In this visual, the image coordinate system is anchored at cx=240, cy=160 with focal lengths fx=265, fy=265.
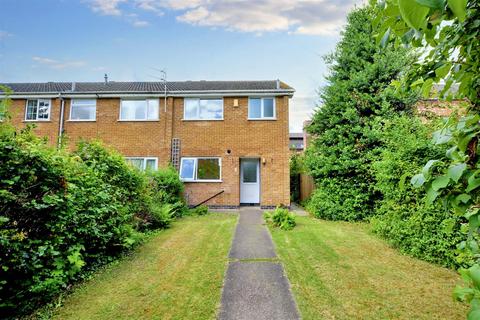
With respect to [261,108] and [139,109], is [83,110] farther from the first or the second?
[261,108]

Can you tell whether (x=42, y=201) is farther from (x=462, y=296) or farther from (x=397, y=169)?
(x=397, y=169)

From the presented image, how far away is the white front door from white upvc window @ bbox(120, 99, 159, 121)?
5393 mm

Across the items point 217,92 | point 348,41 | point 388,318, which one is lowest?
point 388,318

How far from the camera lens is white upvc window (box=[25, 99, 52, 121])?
14539 millimetres

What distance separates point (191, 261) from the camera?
17.9ft

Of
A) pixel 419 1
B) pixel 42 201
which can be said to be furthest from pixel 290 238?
pixel 419 1

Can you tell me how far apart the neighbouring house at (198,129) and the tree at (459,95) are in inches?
472

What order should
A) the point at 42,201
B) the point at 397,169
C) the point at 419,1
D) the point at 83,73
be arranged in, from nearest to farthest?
1. the point at 419,1
2. the point at 42,201
3. the point at 397,169
4. the point at 83,73

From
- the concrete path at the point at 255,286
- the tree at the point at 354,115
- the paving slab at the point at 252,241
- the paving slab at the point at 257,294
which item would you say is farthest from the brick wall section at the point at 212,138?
the paving slab at the point at 257,294

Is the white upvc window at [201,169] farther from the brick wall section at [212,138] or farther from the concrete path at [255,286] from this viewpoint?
the concrete path at [255,286]

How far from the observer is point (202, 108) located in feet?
45.9

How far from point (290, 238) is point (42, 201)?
5668 mm

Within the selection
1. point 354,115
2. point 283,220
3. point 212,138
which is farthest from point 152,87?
point 283,220

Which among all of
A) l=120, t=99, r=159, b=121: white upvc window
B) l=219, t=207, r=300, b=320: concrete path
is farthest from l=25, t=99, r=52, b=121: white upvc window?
l=219, t=207, r=300, b=320: concrete path
